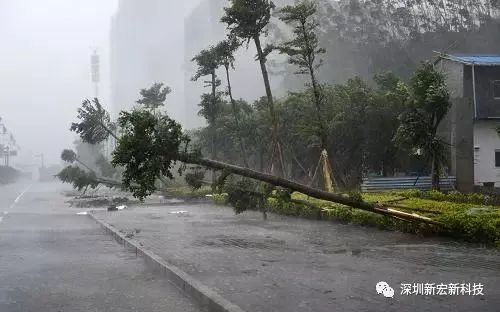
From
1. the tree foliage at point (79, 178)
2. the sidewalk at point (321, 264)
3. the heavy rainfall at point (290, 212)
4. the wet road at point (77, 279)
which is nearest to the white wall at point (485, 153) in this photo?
the heavy rainfall at point (290, 212)

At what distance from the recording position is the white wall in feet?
92.3

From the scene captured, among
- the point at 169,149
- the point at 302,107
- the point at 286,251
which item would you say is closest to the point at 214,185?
the point at 169,149

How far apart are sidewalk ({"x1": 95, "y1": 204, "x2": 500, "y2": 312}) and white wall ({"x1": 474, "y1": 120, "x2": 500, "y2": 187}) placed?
15.8 metres

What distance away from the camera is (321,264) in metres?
9.29

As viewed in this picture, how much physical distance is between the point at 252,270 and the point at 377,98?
19292 mm

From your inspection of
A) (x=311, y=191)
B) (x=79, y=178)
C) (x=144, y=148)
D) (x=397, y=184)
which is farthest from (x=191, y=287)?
(x=79, y=178)

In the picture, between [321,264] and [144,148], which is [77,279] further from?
[321,264]

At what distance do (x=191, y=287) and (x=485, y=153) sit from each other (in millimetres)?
24502

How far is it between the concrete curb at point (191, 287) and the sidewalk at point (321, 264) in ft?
0.64

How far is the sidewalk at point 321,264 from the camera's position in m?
6.61

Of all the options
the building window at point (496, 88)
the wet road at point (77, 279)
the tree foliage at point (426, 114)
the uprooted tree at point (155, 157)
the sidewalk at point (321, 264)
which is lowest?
the wet road at point (77, 279)

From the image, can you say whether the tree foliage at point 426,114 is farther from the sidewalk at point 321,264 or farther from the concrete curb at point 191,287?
the concrete curb at point 191,287

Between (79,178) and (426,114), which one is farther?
(79,178)

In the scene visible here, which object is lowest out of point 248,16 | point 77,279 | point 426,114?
point 77,279
